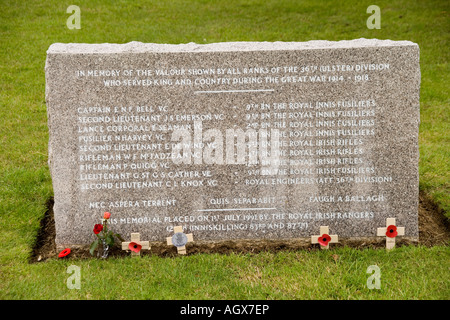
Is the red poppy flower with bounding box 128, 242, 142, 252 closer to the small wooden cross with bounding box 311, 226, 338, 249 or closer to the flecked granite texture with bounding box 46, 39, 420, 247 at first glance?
the flecked granite texture with bounding box 46, 39, 420, 247

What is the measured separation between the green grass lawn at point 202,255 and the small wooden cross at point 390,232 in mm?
143

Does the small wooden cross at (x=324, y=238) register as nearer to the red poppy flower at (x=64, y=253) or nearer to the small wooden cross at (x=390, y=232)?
the small wooden cross at (x=390, y=232)

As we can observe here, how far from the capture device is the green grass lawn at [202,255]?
3.51m

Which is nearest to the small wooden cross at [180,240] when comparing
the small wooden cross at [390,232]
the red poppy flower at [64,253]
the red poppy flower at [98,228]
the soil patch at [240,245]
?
the soil patch at [240,245]

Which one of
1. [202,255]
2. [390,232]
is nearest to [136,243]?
[202,255]

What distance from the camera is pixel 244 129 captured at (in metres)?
4.01

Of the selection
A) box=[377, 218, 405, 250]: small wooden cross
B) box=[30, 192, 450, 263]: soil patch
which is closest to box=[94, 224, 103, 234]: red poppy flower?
box=[30, 192, 450, 263]: soil patch

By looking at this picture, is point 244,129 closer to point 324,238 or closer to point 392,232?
point 324,238

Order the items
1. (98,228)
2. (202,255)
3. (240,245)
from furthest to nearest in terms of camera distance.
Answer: (240,245) → (202,255) → (98,228)

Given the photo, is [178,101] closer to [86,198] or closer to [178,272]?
[86,198]

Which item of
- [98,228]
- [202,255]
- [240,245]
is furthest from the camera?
[240,245]

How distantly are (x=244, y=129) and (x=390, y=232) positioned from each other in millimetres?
1648

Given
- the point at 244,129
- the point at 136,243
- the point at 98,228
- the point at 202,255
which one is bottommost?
the point at 202,255

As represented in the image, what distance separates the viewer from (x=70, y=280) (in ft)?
11.9
